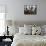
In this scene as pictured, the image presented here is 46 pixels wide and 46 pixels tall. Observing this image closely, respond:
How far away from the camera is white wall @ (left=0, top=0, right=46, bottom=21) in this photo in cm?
478

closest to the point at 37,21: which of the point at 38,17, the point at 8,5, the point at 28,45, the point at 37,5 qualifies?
the point at 38,17

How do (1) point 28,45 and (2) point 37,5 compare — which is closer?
(1) point 28,45

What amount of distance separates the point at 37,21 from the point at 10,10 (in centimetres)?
118

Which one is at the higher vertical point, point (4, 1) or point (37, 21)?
point (4, 1)

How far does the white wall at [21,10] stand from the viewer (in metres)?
4.78

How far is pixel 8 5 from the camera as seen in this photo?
479cm

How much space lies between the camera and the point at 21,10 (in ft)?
15.8

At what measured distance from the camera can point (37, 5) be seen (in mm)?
4781

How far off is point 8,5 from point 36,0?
115cm

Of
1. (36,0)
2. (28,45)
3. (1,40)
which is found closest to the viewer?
(28,45)

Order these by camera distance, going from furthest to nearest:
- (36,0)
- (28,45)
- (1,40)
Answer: (36,0) → (1,40) → (28,45)

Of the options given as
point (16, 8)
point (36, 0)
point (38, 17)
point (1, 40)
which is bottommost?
point (1, 40)

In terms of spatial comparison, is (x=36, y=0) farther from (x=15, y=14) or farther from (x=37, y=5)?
(x=15, y=14)

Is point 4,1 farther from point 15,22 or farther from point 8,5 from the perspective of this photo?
point 15,22
